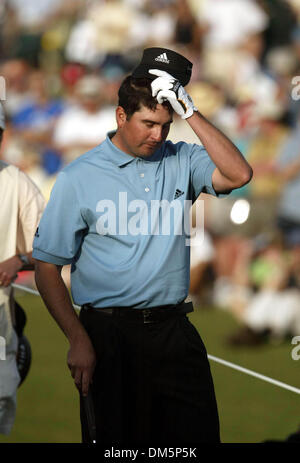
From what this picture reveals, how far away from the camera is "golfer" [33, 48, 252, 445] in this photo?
151 inches

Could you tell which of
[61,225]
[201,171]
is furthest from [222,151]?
[61,225]

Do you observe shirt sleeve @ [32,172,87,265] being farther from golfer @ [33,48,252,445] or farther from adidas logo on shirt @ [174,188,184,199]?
adidas logo on shirt @ [174,188,184,199]

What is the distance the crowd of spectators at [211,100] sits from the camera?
943 centimetres

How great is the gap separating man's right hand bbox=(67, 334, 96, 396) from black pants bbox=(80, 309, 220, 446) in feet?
0.26

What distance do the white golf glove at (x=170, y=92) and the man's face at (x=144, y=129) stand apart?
A: 77 mm

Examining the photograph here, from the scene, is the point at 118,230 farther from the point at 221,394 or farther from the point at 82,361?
the point at 221,394

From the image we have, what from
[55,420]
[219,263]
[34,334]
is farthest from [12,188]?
[219,263]

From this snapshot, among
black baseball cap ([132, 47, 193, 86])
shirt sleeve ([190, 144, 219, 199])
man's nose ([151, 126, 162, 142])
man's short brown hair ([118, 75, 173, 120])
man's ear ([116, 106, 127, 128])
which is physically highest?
black baseball cap ([132, 47, 193, 86])

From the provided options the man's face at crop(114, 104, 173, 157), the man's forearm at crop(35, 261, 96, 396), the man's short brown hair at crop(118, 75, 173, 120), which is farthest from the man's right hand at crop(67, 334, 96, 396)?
the man's short brown hair at crop(118, 75, 173, 120)

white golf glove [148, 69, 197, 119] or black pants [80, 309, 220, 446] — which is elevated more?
white golf glove [148, 69, 197, 119]

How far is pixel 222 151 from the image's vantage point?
382 cm

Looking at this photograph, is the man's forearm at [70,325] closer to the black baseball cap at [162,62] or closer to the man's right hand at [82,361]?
the man's right hand at [82,361]

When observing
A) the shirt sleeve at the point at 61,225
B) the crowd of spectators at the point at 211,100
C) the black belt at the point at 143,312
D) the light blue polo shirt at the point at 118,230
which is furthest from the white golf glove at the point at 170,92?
the crowd of spectators at the point at 211,100

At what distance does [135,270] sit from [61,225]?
13.5 inches
